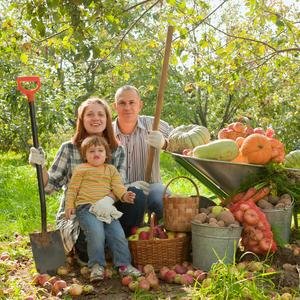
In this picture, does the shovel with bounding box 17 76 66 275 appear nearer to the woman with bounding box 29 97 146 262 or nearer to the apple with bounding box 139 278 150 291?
the woman with bounding box 29 97 146 262

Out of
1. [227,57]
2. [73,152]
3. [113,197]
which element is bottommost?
[113,197]

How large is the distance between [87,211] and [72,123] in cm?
1198

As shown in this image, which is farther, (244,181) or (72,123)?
(72,123)

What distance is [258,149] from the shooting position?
3.80 metres

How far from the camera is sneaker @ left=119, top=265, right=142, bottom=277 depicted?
334 centimetres

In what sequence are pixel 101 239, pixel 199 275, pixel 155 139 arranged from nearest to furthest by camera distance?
1. pixel 199 275
2. pixel 101 239
3. pixel 155 139

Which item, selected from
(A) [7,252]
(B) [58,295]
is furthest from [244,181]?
(A) [7,252]

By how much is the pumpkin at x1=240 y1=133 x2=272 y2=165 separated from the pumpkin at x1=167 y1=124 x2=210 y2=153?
1.46 ft

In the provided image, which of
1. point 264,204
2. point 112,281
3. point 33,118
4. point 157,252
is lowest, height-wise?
point 112,281

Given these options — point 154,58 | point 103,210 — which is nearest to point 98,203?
point 103,210

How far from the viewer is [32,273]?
3545 millimetres

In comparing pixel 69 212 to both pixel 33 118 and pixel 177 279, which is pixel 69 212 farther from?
pixel 177 279

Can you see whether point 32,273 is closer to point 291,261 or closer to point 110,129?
point 110,129

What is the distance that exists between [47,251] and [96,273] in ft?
1.40
